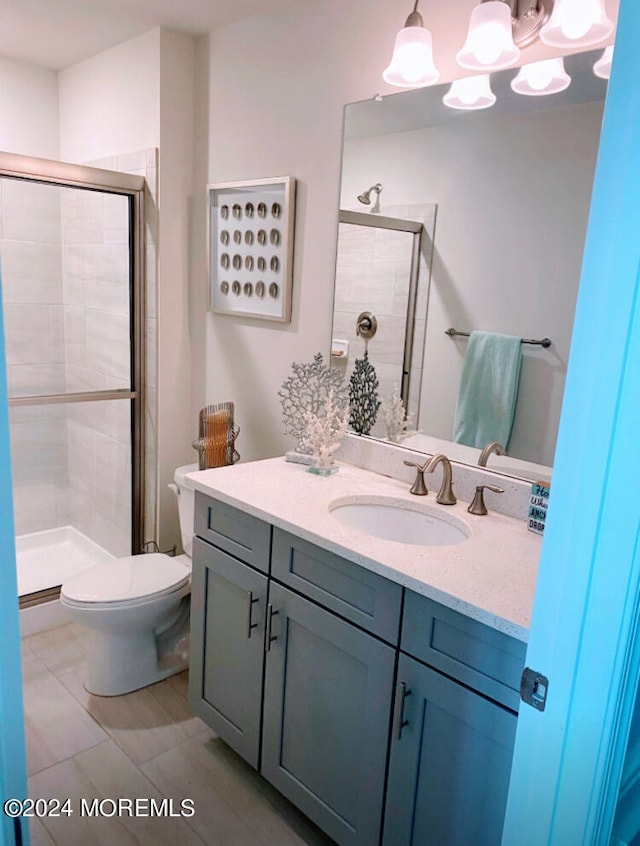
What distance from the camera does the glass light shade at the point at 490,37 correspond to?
1.57 metres

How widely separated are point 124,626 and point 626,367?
6.54 feet

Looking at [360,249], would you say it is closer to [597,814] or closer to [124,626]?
[124,626]

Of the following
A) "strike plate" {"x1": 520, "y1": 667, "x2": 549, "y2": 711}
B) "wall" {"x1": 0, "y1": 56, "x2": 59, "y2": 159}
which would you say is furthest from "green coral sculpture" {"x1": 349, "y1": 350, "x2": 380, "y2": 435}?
"wall" {"x1": 0, "y1": 56, "x2": 59, "y2": 159}

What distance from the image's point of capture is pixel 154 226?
276 cm

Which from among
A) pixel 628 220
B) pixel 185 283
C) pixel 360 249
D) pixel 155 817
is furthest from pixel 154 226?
pixel 628 220

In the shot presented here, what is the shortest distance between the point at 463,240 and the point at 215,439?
4.05 ft

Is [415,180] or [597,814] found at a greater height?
[415,180]

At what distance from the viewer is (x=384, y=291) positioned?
2.11 metres

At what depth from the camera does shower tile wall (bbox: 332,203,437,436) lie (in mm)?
2000

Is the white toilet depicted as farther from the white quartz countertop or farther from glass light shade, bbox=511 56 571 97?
glass light shade, bbox=511 56 571 97

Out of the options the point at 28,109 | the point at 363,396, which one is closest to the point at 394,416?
the point at 363,396

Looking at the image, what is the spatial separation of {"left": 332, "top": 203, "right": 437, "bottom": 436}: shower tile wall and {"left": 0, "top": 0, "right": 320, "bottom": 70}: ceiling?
86 centimetres

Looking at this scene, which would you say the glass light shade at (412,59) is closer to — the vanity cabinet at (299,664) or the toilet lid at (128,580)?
the vanity cabinet at (299,664)

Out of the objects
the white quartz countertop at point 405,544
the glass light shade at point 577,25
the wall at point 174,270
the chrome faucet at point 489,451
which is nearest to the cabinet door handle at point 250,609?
the white quartz countertop at point 405,544
